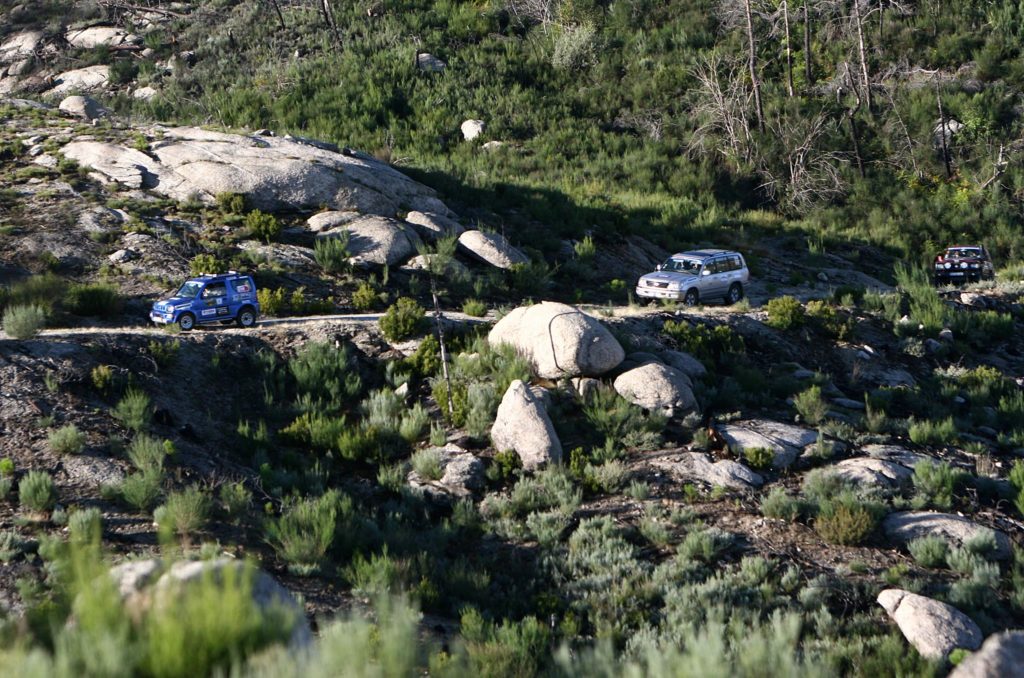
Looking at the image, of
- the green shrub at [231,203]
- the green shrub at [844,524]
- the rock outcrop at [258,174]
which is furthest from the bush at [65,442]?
the rock outcrop at [258,174]

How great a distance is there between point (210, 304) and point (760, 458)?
39.8 ft

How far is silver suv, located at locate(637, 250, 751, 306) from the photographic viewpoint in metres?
24.0

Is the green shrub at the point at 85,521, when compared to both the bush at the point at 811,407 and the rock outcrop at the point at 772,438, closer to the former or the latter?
the rock outcrop at the point at 772,438

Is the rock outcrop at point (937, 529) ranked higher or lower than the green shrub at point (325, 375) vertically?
lower

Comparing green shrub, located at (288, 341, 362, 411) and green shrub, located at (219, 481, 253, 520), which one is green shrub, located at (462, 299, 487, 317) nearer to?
green shrub, located at (288, 341, 362, 411)

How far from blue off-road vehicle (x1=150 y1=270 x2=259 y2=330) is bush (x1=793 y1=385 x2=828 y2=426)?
39.7 feet

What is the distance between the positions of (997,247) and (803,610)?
30.8 m

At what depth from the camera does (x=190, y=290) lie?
764 inches

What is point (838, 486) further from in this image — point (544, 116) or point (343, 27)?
point (343, 27)

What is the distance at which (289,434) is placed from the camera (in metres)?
15.9

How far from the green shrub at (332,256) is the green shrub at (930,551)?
1656 centimetres

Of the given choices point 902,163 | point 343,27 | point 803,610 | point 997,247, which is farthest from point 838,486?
point 343,27

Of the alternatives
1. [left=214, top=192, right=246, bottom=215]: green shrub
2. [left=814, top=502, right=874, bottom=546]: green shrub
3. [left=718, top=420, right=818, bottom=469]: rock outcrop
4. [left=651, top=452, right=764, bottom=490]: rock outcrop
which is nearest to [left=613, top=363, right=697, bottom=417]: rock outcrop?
[left=718, top=420, right=818, bottom=469]: rock outcrop

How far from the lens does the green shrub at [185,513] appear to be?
440 inches
